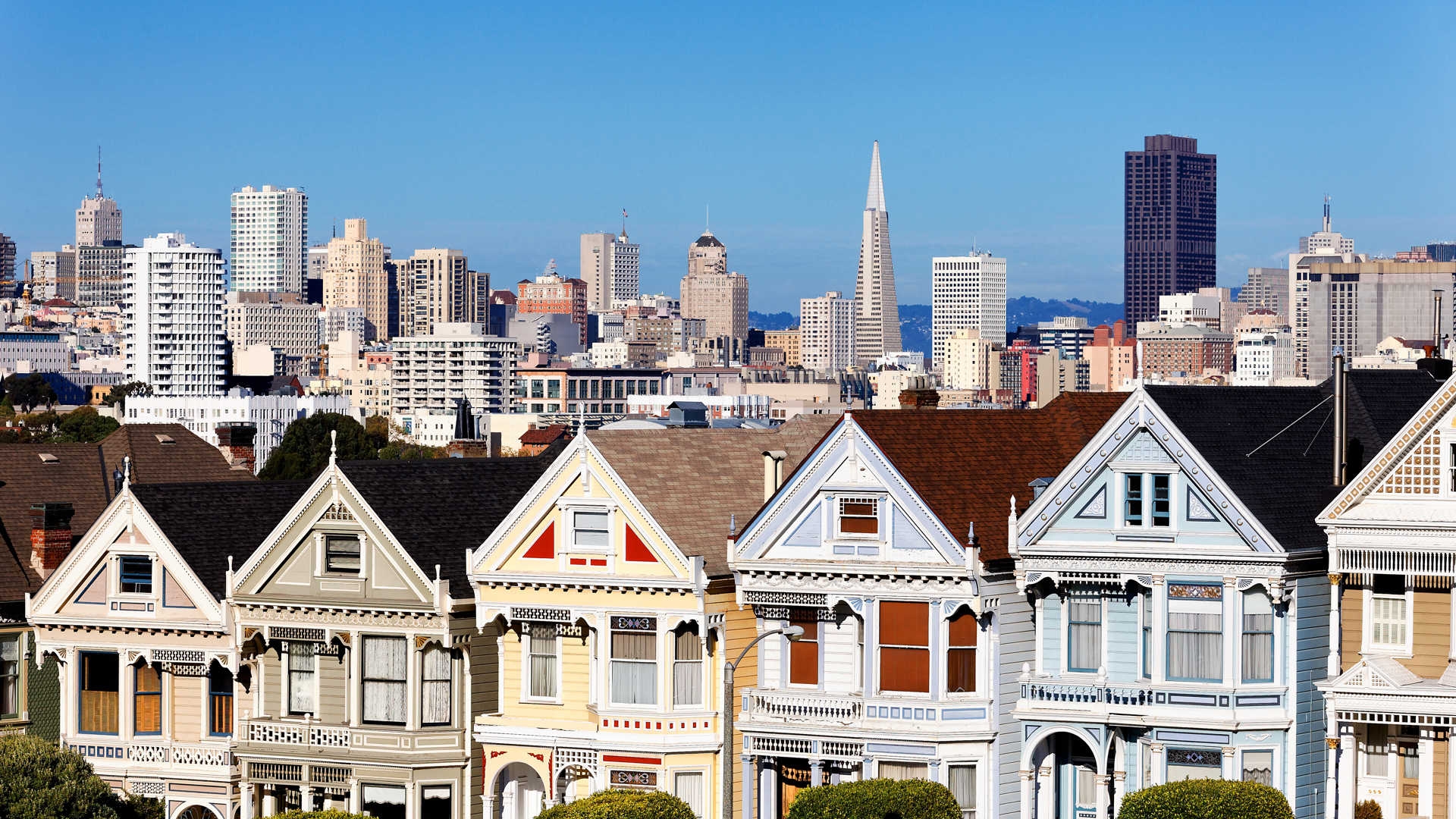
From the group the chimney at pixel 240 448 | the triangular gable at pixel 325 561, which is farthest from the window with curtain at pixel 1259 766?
the chimney at pixel 240 448

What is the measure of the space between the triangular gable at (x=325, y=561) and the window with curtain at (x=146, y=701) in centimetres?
319

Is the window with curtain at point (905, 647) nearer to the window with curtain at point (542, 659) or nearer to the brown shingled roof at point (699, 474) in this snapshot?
the brown shingled roof at point (699, 474)

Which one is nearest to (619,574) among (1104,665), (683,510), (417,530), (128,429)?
(683,510)

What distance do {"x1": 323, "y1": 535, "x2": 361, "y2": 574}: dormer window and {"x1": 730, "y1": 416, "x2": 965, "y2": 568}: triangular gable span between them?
7887 millimetres

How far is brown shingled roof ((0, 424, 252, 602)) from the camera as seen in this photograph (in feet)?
182

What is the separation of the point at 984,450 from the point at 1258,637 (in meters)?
6.78

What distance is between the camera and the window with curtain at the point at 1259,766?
42.0 m

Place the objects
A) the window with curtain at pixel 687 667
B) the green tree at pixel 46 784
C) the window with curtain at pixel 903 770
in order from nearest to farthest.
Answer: the window with curtain at pixel 903 770
the window with curtain at pixel 687 667
the green tree at pixel 46 784

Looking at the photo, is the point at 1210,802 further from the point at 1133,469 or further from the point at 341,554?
the point at 341,554

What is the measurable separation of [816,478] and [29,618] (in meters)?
17.1

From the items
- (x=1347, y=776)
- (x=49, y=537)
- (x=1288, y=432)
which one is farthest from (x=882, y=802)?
(x=49, y=537)

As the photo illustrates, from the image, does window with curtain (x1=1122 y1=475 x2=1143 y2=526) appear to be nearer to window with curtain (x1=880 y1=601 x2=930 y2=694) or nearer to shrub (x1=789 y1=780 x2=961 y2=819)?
window with curtain (x1=880 y1=601 x2=930 y2=694)

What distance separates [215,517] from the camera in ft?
174

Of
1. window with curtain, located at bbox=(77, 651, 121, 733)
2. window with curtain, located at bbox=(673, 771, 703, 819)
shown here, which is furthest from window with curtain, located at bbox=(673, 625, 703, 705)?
window with curtain, located at bbox=(77, 651, 121, 733)
